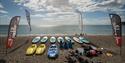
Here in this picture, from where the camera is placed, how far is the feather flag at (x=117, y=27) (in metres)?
17.6

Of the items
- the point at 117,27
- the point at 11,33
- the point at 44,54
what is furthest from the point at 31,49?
the point at 117,27

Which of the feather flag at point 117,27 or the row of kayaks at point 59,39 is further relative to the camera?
the row of kayaks at point 59,39

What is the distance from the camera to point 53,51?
17188mm

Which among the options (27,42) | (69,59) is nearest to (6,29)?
(27,42)

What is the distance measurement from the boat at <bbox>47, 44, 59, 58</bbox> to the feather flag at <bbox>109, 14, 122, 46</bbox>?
473cm

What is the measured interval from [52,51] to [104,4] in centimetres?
549

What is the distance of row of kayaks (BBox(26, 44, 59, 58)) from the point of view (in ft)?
55.6

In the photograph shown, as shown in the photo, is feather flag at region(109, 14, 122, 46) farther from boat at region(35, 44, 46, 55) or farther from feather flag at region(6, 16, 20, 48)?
feather flag at region(6, 16, 20, 48)

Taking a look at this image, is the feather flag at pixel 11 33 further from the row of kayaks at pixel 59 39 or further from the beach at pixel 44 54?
the row of kayaks at pixel 59 39

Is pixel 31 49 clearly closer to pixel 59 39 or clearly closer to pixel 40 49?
pixel 40 49

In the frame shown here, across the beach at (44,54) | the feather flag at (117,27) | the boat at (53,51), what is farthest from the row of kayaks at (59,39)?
the feather flag at (117,27)

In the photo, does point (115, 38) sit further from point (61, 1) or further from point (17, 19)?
point (17, 19)

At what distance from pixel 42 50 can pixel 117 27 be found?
610cm

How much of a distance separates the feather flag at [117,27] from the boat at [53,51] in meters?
4.73
